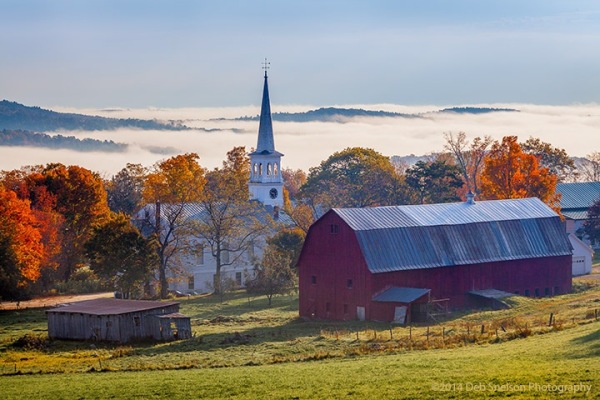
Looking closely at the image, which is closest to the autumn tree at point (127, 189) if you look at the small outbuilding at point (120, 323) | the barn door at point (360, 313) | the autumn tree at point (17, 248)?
the autumn tree at point (17, 248)

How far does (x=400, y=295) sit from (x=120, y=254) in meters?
21.2

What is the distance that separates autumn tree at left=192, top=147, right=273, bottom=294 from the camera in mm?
81500

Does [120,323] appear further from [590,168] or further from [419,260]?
[590,168]

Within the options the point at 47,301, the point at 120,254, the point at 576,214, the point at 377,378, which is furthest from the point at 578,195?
the point at 377,378

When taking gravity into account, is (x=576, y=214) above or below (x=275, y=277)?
above

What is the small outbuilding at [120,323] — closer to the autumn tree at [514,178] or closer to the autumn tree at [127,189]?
the autumn tree at [514,178]

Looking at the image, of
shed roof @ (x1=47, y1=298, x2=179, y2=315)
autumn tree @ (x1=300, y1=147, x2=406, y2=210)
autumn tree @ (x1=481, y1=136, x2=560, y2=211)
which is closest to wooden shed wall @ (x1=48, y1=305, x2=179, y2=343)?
shed roof @ (x1=47, y1=298, x2=179, y2=315)

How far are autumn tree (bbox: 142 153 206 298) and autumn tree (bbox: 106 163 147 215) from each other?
1113 inches

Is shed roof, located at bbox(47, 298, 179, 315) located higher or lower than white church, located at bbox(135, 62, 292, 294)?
lower

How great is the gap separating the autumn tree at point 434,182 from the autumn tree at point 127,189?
31101 millimetres

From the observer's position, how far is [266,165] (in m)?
104

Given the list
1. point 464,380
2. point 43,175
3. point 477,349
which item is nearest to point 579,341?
point 477,349

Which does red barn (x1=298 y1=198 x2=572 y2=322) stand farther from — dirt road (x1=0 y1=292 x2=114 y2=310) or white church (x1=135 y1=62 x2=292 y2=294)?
dirt road (x1=0 y1=292 x2=114 y2=310)

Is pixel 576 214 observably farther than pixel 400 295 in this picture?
Yes
